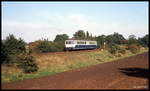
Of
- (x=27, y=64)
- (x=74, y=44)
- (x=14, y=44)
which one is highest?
(x=14, y=44)

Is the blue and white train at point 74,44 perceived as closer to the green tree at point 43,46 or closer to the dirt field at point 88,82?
the green tree at point 43,46

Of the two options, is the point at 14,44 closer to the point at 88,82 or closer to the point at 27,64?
the point at 27,64

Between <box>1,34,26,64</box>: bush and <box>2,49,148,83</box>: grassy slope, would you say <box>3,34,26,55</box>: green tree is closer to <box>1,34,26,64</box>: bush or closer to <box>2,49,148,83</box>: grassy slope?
<box>1,34,26,64</box>: bush

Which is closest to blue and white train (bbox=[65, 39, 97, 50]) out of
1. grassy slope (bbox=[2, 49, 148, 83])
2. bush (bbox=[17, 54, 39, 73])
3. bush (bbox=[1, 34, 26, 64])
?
grassy slope (bbox=[2, 49, 148, 83])

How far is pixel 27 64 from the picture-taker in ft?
61.9

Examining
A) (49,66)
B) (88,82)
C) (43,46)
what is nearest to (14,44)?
(49,66)

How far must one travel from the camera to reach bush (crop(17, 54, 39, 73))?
18.4 meters

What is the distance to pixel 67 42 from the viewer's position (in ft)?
118

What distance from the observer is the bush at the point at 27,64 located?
18.4 metres

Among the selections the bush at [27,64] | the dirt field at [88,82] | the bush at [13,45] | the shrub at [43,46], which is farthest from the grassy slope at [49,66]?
the shrub at [43,46]

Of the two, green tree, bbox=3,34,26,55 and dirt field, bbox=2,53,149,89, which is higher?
green tree, bbox=3,34,26,55

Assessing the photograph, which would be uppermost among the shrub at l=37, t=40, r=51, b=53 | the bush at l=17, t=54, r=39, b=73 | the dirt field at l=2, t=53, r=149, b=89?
the shrub at l=37, t=40, r=51, b=53

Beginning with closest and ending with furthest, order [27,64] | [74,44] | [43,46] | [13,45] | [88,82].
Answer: [88,82], [27,64], [13,45], [43,46], [74,44]

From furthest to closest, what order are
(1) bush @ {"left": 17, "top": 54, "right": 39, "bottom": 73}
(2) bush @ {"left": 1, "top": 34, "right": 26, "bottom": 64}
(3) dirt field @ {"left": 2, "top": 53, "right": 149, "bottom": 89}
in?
(2) bush @ {"left": 1, "top": 34, "right": 26, "bottom": 64} < (1) bush @ {"left": 17, "top": 54, "right": 39, "bottom": 73} < (3) dirt field @ {"left": 2, "top": 53, "right": 149, "bottom": 89}
